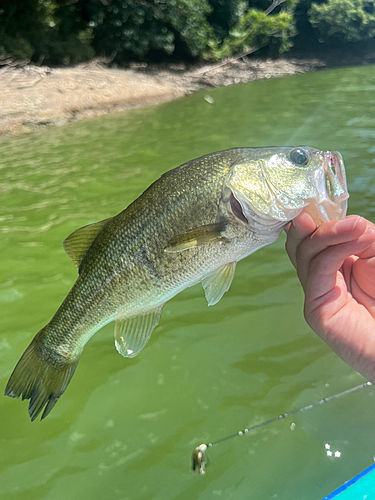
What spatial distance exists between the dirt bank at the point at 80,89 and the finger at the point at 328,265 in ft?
41.8

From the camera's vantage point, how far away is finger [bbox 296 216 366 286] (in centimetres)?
158

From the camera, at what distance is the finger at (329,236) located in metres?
1.58

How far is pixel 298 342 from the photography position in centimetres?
338

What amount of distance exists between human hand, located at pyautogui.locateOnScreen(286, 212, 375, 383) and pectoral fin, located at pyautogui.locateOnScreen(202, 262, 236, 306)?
1.06ft

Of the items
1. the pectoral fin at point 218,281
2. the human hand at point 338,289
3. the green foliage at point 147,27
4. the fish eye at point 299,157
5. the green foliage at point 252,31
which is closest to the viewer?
the human hand at point 338,289

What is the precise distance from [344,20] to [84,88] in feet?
95.9

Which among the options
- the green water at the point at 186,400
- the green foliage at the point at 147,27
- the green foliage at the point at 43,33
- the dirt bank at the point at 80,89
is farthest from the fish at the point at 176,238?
the green foliage at the point at 147,27

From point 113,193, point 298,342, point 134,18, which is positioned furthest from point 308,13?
point 298,342

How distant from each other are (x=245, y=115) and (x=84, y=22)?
50.2 feet

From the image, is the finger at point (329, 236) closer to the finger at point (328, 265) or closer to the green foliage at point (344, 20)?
the finger at point (328, 265)

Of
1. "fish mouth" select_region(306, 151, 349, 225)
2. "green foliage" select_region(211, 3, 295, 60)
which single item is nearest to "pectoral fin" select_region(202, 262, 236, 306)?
"fish mouth" select_region(306, 151, 349, 225)

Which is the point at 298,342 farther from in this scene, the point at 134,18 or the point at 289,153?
the point at 134,18

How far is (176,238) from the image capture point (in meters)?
1.84

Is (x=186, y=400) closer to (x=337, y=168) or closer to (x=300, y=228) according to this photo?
(x=300, y=228)
